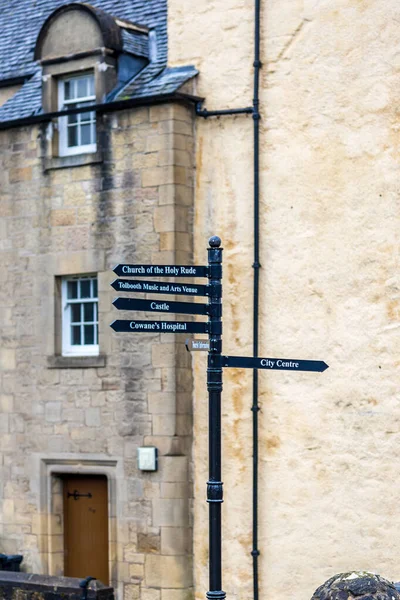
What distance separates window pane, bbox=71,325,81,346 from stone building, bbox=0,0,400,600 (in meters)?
0.09

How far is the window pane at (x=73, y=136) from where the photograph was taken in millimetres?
16641

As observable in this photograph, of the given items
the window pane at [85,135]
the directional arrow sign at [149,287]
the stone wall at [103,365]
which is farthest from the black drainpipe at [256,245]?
the directional arrow sign at [149,287]

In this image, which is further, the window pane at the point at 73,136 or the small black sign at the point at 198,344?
the window pane at the point at 73,136

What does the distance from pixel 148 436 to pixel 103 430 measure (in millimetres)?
734

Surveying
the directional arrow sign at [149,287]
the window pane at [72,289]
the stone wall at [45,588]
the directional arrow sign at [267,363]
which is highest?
the window pane at [72,289]

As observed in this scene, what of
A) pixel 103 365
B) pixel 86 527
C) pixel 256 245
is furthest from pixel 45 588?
pixel 256 245

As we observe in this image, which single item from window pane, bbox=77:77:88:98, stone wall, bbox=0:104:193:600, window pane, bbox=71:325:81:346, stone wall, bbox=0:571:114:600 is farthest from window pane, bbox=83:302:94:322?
stone wall, bbox=0:571:114:600

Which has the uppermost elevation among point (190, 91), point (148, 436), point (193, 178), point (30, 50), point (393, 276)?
point (30, 50)

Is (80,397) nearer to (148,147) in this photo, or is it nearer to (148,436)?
(148,436)

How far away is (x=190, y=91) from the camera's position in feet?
51.5

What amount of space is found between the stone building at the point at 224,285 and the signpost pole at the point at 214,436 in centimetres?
470

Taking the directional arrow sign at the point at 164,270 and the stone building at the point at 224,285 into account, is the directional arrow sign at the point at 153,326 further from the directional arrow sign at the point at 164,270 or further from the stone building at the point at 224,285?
the stone building at the point at 224,285

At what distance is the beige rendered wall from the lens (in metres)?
14.4

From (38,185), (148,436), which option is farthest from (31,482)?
(38,185)
